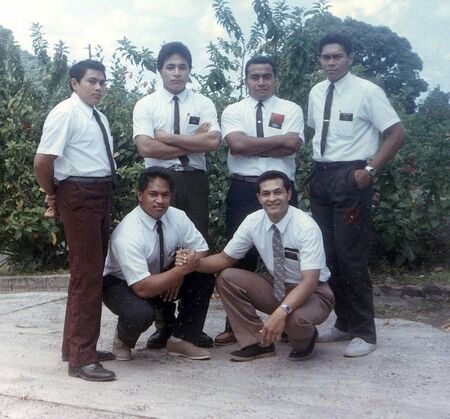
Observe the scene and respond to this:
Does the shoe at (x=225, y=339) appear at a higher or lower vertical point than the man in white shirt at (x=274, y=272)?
lower

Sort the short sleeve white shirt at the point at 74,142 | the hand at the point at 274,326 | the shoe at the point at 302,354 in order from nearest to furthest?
the short sleeve white shirt at the point at 74,142
the hand at the point at 274,326
the shoe at the point at 302,354

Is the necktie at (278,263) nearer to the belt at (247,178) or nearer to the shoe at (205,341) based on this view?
the belt at (247,178)

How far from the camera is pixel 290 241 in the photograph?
475 centimetres

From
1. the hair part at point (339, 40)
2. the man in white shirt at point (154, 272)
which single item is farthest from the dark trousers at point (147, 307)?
the hair part at point (339, 40)

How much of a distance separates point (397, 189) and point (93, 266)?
3.29 metres

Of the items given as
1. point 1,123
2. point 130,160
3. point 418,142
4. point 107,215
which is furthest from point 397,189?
point 1,123

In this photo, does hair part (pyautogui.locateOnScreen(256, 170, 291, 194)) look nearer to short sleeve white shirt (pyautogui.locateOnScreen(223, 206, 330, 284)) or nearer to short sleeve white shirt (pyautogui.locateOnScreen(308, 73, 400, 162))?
short sleeve white shirt (pyautogui.locateOnScreen(223, 206, 330, 284))

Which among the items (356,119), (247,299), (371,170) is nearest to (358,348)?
(247,299)

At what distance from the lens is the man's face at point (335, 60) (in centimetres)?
494

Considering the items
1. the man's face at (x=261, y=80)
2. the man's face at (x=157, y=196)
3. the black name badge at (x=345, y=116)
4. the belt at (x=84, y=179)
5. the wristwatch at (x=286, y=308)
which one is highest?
the man's face at (x=261, y=80)

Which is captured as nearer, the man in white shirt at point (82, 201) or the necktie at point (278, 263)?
the man in white shirt at point (82, 201)

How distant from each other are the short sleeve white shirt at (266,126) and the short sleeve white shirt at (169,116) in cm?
15

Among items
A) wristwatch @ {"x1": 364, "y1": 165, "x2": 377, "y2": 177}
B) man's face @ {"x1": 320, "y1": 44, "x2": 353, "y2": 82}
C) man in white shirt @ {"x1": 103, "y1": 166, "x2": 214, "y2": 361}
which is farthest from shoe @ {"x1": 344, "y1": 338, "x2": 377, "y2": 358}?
man's face @ {"x1": 320, "y1": 44, "x2": 353, "y2": 82}

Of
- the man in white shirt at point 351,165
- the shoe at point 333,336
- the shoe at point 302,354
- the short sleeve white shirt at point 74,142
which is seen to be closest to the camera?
the short sleeve white shirt at point 74,142
